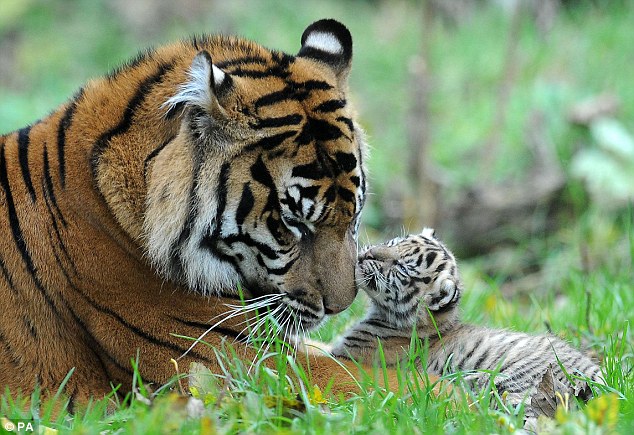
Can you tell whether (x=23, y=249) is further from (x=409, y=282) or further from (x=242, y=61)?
(x=409, y=282)

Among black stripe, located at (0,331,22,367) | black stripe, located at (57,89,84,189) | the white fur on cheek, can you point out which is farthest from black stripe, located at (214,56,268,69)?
black stripe, located at (0,331,22,367)

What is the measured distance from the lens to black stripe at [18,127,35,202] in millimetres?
3984

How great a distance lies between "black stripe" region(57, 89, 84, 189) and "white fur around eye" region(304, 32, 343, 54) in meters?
1.23

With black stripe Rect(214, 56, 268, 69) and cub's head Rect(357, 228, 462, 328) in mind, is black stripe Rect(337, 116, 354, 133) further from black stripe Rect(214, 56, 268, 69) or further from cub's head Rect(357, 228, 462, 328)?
cub's head Rect(357, 228, 462, 328)

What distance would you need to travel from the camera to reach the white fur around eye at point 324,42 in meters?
4.55

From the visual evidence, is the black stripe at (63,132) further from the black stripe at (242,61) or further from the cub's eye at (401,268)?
the cub's eye at (401,268)

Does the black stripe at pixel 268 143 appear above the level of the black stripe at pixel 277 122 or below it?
below

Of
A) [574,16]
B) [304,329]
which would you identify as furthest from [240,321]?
[574,16]

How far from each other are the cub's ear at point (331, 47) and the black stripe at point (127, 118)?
86 cm

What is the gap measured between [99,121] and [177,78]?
0.42 metres

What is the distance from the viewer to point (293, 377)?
4008mm

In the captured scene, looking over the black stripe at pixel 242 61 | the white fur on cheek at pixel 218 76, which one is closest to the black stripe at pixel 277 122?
the white fur on cheek at pixel 218 76

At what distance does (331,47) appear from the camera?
4.57m

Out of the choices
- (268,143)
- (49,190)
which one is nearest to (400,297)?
(268,143)
